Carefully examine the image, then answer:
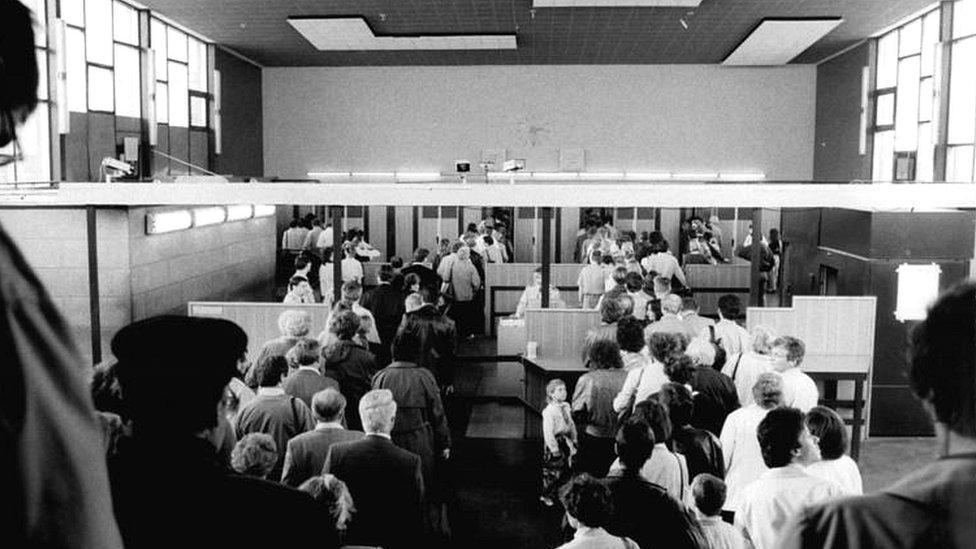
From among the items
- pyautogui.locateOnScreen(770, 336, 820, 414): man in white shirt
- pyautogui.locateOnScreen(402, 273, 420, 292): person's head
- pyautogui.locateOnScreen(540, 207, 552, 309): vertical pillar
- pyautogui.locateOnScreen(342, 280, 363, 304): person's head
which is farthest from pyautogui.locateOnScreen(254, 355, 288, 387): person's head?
pyautogui.locateOnScreen(402, 273, 420, 292): person's head

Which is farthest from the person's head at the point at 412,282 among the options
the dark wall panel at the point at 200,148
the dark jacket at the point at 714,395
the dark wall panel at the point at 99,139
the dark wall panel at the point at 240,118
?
the dark wall panel at the point at 240,118

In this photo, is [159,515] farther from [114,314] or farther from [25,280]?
[114,314]

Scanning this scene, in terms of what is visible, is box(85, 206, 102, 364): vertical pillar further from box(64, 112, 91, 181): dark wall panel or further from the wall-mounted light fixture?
the wall-mounted light fixture

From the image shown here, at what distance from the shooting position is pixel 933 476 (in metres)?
1.23

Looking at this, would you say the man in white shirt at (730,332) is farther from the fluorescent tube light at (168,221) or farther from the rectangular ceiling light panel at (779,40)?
the rectangular ceiling light panel at (779,40)

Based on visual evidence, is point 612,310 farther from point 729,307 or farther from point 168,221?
point 168,221

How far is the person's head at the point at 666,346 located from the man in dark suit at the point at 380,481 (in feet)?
6.37

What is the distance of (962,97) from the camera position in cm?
1248

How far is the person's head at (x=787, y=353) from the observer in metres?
5.47

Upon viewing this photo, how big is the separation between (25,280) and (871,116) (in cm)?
1743

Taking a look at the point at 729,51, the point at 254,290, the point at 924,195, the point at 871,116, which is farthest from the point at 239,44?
the point at 924,195

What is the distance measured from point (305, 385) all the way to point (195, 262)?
18.9ft

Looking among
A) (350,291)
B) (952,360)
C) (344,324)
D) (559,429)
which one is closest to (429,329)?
(350,291)

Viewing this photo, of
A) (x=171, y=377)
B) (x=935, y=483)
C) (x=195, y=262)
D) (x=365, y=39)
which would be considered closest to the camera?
(x=935, y=483)
